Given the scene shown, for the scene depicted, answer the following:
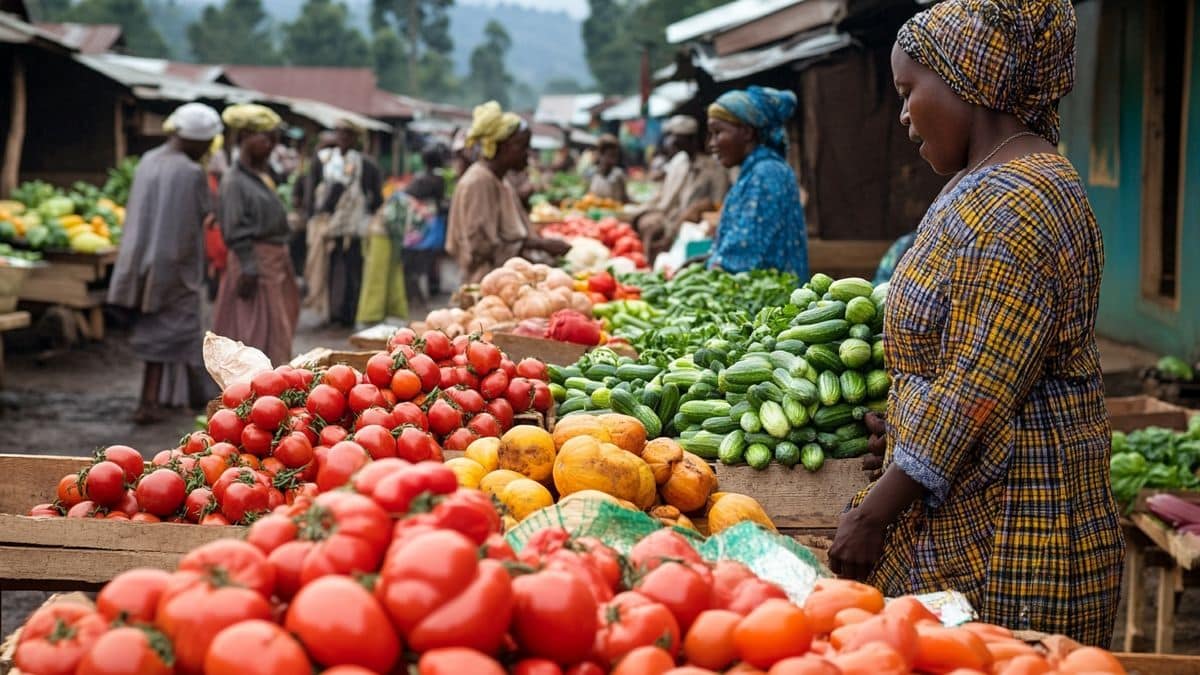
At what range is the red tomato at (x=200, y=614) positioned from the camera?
1.65 metres

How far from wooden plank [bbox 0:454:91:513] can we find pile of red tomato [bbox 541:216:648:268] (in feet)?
23.4

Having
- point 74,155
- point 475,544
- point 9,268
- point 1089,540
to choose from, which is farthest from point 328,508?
point 74,155

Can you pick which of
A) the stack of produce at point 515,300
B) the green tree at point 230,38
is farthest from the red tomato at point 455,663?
the green tree at point 230,38

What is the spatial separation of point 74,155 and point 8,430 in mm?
7832

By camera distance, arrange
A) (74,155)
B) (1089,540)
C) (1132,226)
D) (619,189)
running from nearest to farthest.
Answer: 1. (1089,540)
2. (1132,226)
3. (74,155)
4. (619,189)

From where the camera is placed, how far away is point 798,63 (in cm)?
1080

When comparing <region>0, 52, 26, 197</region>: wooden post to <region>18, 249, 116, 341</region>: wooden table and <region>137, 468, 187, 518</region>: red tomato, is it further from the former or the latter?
<region>137, 468, 187, 518</region>: red tomato

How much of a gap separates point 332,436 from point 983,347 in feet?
6.47

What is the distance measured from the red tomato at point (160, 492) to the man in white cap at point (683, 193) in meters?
9.38

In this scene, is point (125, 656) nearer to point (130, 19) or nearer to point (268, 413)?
point (268, 413)

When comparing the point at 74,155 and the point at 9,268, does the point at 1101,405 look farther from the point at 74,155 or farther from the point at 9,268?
the point at 74,155

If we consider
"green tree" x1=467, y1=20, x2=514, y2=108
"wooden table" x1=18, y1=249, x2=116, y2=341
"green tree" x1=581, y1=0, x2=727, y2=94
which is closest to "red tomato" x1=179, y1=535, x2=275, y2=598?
"wooden table" x1=18, y1=249, x2=116, y2=341

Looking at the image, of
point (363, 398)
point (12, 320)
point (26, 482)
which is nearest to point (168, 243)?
point (12, 320)

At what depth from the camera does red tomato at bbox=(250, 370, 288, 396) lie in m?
3.67
